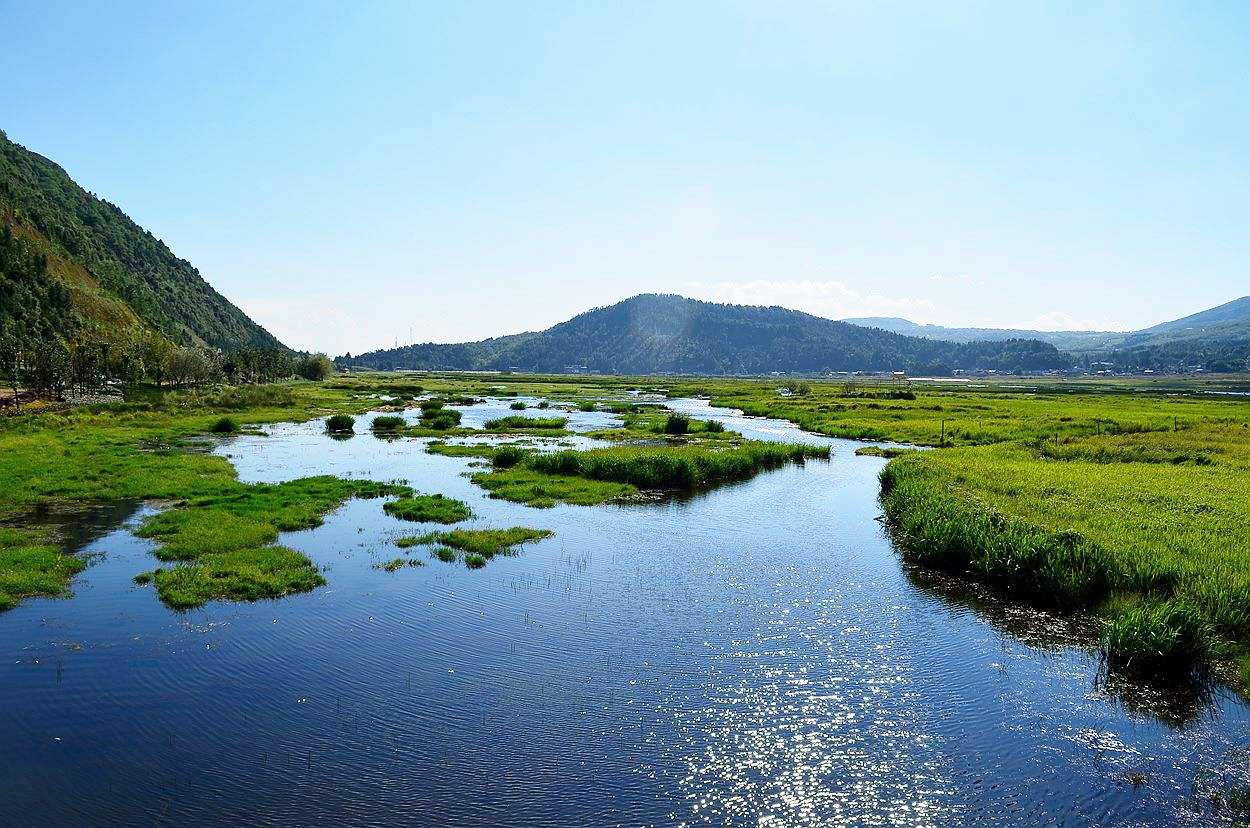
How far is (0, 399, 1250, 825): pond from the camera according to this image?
14031mm

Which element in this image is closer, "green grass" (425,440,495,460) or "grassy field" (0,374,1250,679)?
"grassy field" (0,374,1250,679)

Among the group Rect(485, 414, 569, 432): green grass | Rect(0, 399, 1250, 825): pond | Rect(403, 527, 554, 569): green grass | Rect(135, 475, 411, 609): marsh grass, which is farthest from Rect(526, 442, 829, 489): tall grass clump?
Rect(485, 414, 569, 432): green grass

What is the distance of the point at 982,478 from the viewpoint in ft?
140

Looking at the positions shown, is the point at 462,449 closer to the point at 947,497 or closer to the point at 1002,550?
the point at 947,497

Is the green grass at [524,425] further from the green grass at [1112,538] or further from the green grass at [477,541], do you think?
the green grass at [477,541]

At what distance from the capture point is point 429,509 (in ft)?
124

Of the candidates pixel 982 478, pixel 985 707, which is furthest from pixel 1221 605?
pixel 982 478

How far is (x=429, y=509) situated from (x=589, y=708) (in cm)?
2254

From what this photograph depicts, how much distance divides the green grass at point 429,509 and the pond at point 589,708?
7564mm

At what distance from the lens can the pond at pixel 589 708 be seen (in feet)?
46.0

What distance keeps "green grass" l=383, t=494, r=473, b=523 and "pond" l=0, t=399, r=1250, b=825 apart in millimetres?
7564

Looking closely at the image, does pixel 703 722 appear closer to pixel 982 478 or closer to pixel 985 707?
pixel 985 707

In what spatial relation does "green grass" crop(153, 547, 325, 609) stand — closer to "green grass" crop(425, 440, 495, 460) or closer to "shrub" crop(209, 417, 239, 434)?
"green grass" crop(425, 440, 495, 460)

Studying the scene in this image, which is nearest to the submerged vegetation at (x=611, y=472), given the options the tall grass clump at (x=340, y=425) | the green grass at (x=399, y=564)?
the green grass at (x=399, y=564)
